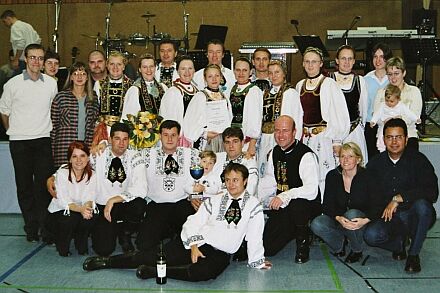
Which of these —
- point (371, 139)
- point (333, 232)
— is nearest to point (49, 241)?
point (333, 232)

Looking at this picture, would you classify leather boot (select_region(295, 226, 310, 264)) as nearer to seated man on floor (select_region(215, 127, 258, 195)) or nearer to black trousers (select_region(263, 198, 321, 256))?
black trousers (select_region(263, 198, 321, 256))

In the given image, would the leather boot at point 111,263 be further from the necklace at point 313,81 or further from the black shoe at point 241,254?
the necklace at point 313,81

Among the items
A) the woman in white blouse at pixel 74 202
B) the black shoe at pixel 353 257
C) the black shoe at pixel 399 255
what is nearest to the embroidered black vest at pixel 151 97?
the woman in white blouse at pixel 74 202

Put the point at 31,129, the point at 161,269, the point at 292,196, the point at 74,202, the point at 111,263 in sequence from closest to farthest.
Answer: the point at 161,269 → the point at 111,263 → the point at 292,196 → the point at 74,202 → the point at 31,129

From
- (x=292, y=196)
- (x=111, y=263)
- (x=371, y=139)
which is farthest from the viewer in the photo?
(x=371, y=139)

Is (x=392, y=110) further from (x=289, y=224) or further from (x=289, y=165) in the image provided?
(x=289, y=224)

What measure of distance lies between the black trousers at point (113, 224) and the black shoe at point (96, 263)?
0.39m

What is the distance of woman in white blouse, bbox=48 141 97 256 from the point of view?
514 centimetres

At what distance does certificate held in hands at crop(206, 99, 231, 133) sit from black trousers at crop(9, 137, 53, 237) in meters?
1.43

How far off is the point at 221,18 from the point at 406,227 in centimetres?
833

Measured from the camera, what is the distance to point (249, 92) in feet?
18.3

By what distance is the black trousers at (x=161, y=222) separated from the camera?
5047 millimetres

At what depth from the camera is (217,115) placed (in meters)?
5.58

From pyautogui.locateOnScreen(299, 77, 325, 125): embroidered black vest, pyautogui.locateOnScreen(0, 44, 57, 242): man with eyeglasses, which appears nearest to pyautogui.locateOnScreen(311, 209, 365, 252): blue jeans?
pyautogui.locateOnScreen(299, 77, 325, 125): embroidered black vest
